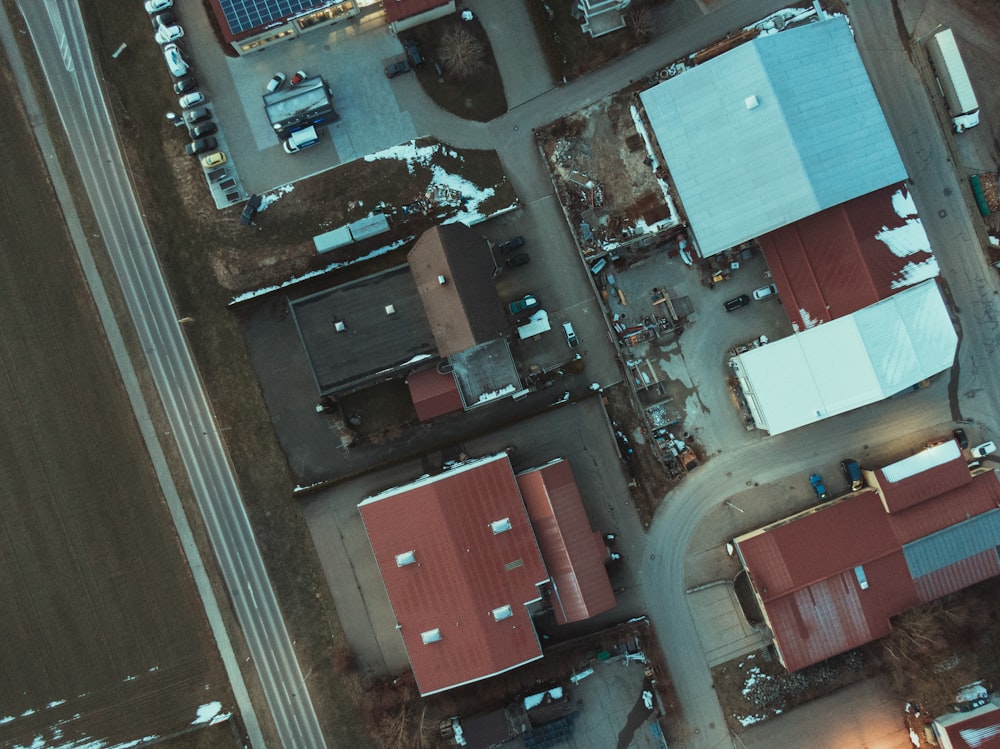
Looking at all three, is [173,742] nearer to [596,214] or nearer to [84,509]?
[84,509]

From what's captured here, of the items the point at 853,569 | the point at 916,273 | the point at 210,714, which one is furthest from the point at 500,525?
the point at 916,273

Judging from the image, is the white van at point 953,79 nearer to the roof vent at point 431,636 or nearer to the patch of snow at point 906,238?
the patch of snow at point 906,238

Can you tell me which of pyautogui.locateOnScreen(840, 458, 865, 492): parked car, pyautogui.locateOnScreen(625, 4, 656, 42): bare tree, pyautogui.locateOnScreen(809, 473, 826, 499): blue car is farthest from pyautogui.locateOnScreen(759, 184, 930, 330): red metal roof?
pyautogui.locateOnScreen(625, 4, 656, 42): bare tree

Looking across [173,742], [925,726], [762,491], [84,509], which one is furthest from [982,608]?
[84,509]

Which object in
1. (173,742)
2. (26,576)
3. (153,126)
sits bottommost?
(173,742)

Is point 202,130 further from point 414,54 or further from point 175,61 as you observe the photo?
point 414,54

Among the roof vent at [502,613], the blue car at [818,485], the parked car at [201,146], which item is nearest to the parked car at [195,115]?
the parked car at [201,146]
